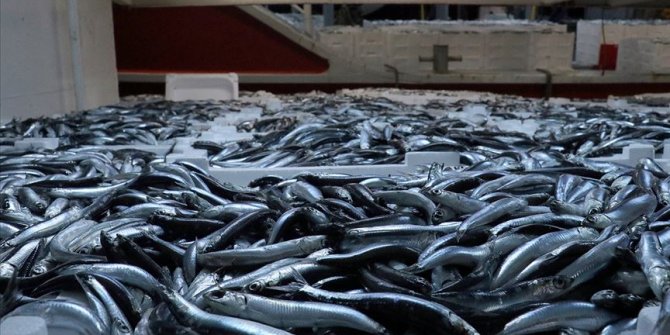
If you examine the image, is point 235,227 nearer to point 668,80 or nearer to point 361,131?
point 361,131

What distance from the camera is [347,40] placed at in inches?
356

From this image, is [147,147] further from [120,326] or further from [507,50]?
[507,50]

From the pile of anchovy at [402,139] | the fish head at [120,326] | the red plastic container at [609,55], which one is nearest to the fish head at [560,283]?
the fish head at [120,326]

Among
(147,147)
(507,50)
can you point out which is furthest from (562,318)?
(507,50)

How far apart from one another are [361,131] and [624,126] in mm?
1921

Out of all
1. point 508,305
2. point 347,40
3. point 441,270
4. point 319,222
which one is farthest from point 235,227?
point 347,40

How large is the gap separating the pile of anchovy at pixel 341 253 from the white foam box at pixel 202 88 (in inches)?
189

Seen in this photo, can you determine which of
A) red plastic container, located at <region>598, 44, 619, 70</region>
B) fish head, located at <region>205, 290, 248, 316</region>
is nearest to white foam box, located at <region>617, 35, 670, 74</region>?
red plastic container, located at <region>598, 44, 619, 70</region>

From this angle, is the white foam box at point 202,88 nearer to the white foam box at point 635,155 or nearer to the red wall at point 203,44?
the red wall at point 203,44

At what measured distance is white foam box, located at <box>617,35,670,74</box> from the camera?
841cm

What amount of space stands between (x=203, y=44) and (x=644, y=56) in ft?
23.7

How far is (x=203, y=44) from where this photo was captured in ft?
30.9

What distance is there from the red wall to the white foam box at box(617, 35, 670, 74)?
4849 mm

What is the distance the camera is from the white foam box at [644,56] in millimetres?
8414
